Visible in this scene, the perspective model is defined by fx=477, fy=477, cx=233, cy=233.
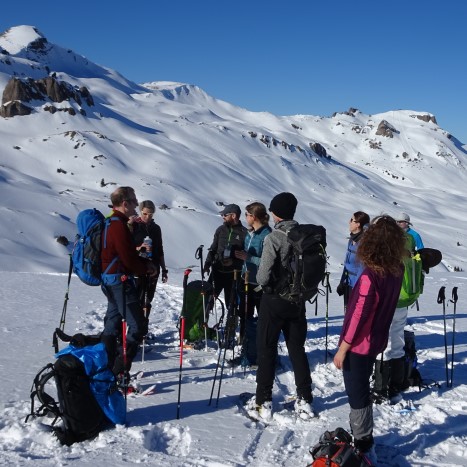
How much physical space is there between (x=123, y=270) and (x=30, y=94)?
8710cm

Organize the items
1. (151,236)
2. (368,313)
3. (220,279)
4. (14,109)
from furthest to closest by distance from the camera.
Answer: (14,109), (220,279), (151,236), (368,313)

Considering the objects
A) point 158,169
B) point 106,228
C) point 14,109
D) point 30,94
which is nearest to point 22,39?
point 30,94

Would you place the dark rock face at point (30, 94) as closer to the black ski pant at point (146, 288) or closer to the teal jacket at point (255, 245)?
the black ski pant at point (146, 288)

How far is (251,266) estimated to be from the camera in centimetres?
578

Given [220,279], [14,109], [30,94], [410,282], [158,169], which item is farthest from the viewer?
[30,94]

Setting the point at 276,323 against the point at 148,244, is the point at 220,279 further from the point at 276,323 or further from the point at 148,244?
the point at 276,323

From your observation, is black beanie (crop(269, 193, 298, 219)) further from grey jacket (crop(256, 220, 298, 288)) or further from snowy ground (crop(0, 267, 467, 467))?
snowy ground (crop(0, 267, 467, 467))

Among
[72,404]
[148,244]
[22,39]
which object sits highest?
[22,39]

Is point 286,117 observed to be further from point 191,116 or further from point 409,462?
point 409,462

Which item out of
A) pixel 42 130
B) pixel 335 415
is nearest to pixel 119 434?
pixel 335 415

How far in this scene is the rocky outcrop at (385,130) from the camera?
174m

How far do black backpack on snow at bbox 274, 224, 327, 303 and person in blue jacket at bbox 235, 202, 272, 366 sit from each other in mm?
807

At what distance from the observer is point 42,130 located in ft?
241

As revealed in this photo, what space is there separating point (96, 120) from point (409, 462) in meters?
87.7
